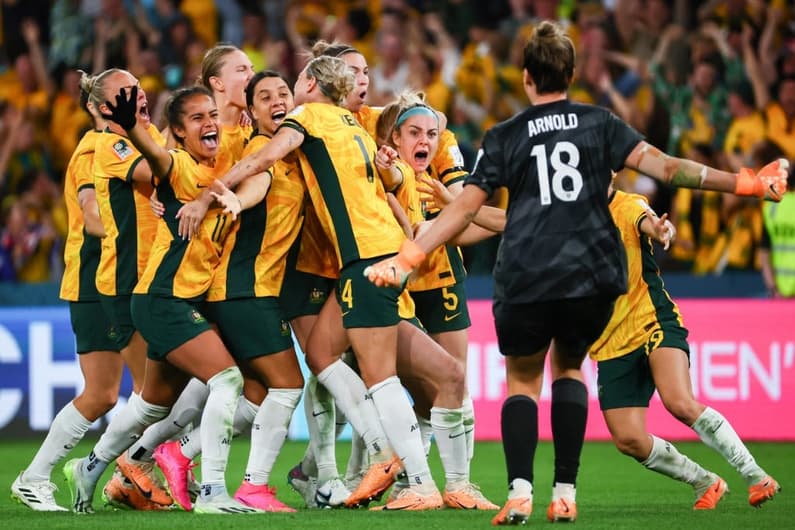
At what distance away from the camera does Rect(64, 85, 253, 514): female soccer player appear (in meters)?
7.37

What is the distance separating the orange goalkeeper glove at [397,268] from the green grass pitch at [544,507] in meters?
1.18

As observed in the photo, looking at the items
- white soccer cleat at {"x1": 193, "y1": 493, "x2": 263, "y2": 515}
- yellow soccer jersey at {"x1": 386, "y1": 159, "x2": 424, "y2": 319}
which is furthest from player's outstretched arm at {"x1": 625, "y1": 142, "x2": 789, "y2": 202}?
white soccer cleat at {"x1": 193, "y1": 493, "x2": 263, "y2": 515}

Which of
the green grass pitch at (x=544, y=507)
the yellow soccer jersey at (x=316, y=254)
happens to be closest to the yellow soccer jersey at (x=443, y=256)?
the yellow soccer jersey at (x=316, y=254)

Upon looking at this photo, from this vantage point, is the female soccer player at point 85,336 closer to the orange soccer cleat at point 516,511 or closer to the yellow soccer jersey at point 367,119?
the yellow soccer jersey at point 367,119

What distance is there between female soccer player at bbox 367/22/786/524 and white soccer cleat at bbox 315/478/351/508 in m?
1.59

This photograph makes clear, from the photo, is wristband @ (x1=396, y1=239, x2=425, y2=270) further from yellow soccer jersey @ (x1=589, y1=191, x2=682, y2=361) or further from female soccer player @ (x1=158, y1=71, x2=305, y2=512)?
yellow soccer jersey @ (x1=589, y1=191, x2=682, y2=361)

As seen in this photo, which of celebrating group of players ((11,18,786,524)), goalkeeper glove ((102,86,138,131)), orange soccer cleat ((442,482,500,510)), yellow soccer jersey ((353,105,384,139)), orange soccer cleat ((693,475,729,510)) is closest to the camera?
celebrating group of players ((11,18,786,524))

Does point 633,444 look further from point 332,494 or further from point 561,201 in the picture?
point 561,201

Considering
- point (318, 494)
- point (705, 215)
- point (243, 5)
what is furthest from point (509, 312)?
point (243, 5)

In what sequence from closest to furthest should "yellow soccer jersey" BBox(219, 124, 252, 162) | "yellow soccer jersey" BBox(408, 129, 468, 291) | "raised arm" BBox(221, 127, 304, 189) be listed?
"raised arm" BBox(221, 127, 304, 189)
"yellow soccer jersey" BBox(219, 124, 252, 162)
"yellow soccer jersey" BBox(408, 129, 468, 291)

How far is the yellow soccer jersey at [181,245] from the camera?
743cm

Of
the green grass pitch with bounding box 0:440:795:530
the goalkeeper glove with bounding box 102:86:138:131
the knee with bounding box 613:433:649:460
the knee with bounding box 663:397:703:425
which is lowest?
the green grass pitch with bounding box 0:440:795:530

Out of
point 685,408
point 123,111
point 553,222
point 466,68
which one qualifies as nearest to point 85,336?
A: point 123,111

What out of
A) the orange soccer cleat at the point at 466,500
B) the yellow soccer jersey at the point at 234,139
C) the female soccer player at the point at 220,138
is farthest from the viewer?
the female soccer player at the point at 220,138
